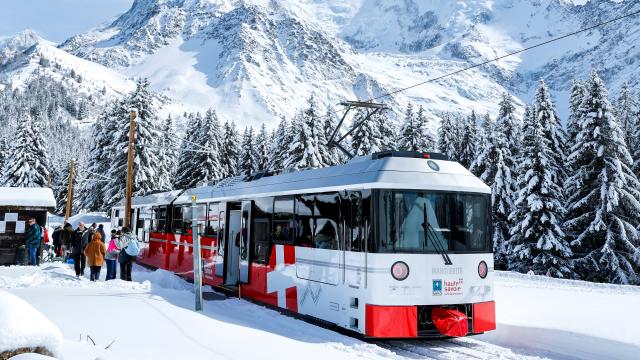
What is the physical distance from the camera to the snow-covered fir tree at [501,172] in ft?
117

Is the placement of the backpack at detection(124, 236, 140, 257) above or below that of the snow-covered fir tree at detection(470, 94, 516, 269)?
below

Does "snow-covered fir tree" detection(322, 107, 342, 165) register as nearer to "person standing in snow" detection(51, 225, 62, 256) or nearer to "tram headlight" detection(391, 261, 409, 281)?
"person standing in snow" detection(51, 225, 62, 256)

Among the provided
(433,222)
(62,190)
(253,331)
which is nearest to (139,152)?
(62,190)

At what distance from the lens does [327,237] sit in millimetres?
10430

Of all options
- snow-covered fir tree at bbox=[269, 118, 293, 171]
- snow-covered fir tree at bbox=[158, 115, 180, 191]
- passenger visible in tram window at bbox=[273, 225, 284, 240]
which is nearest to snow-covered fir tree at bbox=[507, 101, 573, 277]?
snow-covered fir tree at bbox=[269, 118, 293, 171]

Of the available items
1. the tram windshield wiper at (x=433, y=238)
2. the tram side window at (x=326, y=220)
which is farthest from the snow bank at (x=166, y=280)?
the tram windshield wiper at (x=433, y=238)

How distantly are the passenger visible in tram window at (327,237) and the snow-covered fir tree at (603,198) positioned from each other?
75.3ft

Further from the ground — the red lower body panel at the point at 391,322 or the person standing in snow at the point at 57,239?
the person standing in snow at the point at 57,239

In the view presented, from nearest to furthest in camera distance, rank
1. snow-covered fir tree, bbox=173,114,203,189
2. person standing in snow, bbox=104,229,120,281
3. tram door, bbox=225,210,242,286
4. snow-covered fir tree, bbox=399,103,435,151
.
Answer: tram door, bbox=225,210,242,286
person standing in snow, bbox=104,229,120,281
snow-covered fir tree, bbox=399,103,435,151
snow-covered fir tree, bbox=173,114,203,189

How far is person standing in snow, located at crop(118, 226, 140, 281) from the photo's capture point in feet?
54.7

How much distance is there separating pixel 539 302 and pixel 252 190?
7.62 m

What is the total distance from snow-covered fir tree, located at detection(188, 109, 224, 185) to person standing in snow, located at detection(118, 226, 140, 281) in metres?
34.9

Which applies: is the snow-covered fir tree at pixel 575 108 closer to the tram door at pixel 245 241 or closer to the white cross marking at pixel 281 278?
the tram door at pixel 245 241

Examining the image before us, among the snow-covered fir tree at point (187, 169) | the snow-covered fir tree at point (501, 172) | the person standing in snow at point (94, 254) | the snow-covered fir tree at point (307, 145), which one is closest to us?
the person standing in snow at point (94, 254)
